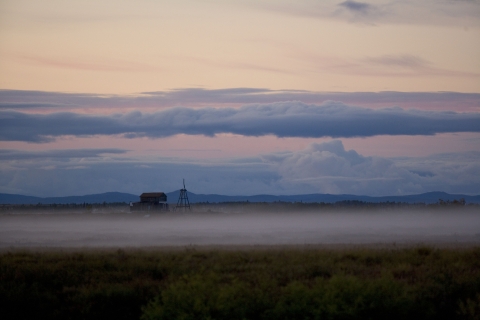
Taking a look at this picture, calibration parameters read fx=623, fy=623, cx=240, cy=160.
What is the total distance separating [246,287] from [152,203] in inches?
3959

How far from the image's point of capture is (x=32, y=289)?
2197 cm

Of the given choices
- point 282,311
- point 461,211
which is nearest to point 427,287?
point 282,311

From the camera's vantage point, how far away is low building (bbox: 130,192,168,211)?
118375mm

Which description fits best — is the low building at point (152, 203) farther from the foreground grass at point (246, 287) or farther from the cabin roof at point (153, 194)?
the foreground grass at point (246, 287)

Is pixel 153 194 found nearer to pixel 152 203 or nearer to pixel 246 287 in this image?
pixel 152 203

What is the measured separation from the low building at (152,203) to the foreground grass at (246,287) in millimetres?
88099

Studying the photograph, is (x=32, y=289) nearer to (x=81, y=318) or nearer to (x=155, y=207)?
(x=81, y=318)

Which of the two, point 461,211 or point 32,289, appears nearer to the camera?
point 32,289

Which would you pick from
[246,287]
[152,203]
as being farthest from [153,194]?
[246,287]

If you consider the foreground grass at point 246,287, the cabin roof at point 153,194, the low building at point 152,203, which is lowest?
the foreground grass at point 246,287

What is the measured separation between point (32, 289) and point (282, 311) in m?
9.51

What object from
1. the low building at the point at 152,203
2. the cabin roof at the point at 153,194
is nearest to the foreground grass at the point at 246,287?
the low building at the point at 152,203

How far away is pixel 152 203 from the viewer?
119m

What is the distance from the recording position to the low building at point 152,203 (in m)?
118
